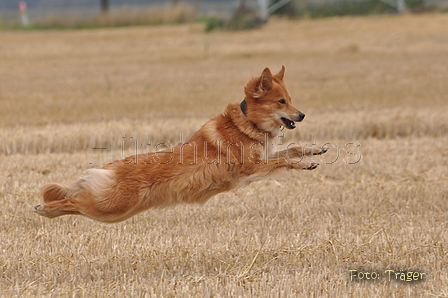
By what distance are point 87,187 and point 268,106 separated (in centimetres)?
197

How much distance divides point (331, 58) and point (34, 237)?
59.3 ft

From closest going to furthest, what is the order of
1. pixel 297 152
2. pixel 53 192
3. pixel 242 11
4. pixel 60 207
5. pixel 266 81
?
pixel 60 207 → pixel 53 192 → pixel 266 81 → pixel 297 152 → pixel 242 11

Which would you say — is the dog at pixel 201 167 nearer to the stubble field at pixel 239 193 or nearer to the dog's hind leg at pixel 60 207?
the dog's hind leg at pixel 60 207

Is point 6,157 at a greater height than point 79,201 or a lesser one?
lesser

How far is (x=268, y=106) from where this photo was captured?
20.1 feet

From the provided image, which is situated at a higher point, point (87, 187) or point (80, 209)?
point (87, 187)

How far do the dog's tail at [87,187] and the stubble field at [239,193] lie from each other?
1.92ft

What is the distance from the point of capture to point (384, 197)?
25.4 feet

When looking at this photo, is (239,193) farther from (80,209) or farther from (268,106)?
(80,209)

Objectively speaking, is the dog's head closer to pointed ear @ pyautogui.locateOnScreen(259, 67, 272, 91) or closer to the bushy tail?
pointed ear @ pyautogui.locateOnScreen(259, 67, 272, 91)

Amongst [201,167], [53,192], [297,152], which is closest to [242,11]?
[297,152]

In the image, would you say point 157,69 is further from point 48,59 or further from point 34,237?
point 34,237

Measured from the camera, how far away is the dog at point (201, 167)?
5.54 m

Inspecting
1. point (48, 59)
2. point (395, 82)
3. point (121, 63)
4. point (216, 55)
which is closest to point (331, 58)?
point (216, 55)
